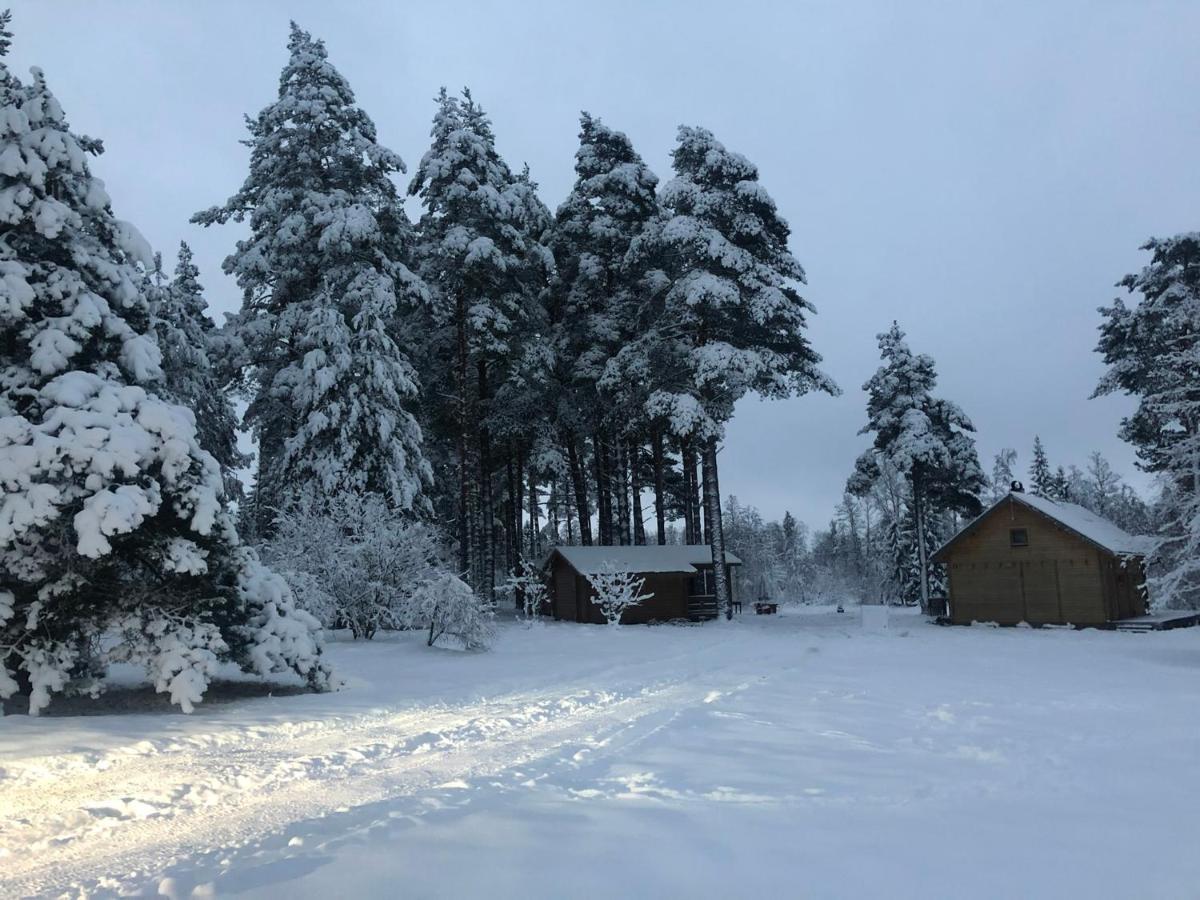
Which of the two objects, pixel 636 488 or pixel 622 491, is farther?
pixel 636 488

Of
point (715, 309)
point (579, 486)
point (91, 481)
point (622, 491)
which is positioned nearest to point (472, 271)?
point (715, 309)

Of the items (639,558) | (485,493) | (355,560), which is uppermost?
(485,493)

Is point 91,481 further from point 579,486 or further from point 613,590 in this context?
point 579,486

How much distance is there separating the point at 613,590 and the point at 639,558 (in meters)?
5.41

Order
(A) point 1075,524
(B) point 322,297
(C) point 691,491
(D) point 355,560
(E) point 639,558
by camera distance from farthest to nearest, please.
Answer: (C) point 691,491 < (E) point 639,558 < (A) point 1075,524 < (B) point 322,297 < (D) point 355,560

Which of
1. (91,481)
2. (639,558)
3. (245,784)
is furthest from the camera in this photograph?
(639,558)

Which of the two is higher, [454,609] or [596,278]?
[596,278]

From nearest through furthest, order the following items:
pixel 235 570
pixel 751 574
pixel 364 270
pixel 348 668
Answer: pixel 235 570 → pixel 348 668 → pixel 364 270 → pixel 751 574

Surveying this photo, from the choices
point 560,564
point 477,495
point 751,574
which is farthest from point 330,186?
point 751,574

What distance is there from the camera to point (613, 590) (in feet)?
94.6

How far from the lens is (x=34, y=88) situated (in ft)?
42.7

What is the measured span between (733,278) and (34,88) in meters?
22.6

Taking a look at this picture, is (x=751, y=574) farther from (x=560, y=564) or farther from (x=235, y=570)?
(x=235, y=570)

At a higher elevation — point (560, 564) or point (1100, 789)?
point (560, 564)
